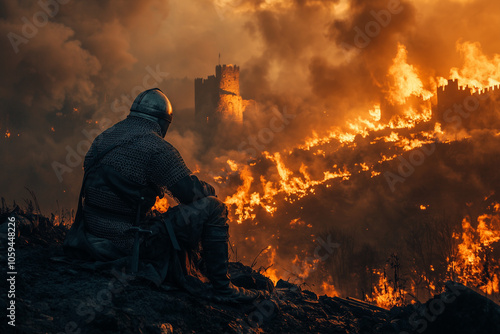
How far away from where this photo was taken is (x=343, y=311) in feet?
22.5

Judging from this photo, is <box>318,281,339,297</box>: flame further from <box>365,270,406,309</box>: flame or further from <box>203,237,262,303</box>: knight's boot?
<box>203,237,262,303</box>: knight's boot

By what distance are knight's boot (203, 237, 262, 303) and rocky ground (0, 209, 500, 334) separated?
4.3 inches

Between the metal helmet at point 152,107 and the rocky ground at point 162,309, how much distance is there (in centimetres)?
182

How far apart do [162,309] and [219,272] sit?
83 cm

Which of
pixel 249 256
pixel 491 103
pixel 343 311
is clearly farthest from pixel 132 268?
pixel 491 103

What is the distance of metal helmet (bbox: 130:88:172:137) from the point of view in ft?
18.1

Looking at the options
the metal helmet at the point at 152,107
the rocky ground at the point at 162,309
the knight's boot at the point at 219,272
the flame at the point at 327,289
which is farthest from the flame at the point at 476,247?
the metal helmet at the point at 152,107

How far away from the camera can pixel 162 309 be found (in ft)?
15.6

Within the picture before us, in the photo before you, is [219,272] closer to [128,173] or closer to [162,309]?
[162,309]

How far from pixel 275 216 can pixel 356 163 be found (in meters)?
21.4

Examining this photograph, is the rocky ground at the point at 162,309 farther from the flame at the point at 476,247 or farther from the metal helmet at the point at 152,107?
the flame at the point at 476,247

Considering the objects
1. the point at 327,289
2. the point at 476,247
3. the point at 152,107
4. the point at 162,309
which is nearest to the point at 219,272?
the point at 162,309

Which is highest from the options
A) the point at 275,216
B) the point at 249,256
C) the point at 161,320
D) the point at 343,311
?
the point at 275,216

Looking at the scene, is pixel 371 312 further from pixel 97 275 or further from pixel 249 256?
pixel 249 256
